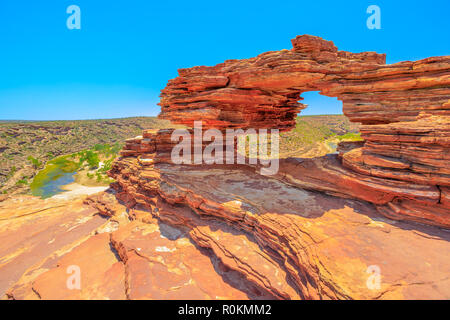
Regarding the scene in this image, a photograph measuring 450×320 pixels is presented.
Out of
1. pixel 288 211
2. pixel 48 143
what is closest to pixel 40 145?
pixel 48 143

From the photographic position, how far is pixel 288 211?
809 centimetres

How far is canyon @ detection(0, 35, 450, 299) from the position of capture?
5.89 meters

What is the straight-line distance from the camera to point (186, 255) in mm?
8547

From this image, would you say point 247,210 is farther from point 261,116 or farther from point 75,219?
point 75,219

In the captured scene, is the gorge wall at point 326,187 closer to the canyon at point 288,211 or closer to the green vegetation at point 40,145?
the canyon at point 288,211

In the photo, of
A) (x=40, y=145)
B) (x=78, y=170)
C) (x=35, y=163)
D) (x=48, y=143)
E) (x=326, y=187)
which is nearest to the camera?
(x=326, y=187)

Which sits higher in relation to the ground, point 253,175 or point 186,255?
point 253,175

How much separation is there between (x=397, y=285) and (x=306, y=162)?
7.67 meters

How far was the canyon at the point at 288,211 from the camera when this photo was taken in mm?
5887

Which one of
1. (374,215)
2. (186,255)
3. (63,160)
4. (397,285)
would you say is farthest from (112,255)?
(63,160)

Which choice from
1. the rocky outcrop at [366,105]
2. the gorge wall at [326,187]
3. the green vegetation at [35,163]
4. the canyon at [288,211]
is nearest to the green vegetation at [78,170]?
the green vegetation at [35,163]

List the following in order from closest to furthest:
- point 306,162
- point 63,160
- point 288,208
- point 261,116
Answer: point 288,208, point 306,162, point 261,116, point 63,160

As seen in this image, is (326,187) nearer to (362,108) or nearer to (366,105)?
(362,108)
